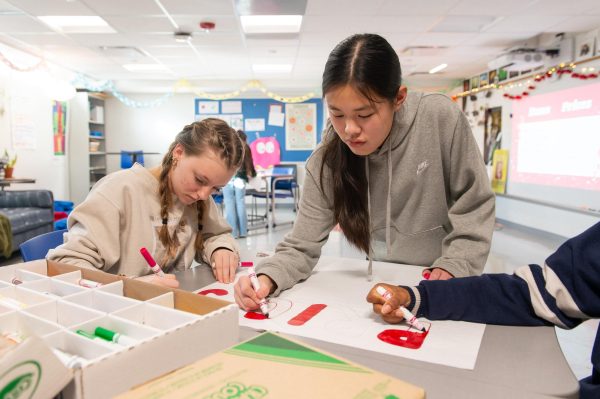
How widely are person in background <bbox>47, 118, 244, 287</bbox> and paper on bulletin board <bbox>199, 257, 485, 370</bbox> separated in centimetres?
24

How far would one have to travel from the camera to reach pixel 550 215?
5094mm

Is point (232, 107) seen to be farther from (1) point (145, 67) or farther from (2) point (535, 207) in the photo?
(2) point (535, 207)

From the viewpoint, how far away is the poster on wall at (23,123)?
5.57 metres

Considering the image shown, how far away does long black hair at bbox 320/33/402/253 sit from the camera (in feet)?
3.11

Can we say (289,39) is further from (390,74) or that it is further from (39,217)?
(390,74)

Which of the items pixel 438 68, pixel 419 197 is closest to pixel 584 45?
pixel 438 68

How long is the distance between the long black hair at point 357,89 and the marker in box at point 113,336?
64cm

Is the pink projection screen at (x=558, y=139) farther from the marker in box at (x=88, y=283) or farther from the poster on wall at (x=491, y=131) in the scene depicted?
the marker in box at (x=88, y=283)

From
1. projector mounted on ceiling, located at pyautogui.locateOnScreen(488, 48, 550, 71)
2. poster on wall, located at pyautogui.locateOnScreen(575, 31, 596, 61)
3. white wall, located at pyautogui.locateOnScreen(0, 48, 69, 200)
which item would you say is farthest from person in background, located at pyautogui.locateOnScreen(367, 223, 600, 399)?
white wall, located at pyautogui.locateOnScreen(0, 48, 69, 200)

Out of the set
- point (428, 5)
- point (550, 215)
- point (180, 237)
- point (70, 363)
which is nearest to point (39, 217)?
point (180, 237)

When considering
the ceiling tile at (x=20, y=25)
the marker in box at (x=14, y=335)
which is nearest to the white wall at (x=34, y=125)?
the ceiling tile at (x=20, y=25)

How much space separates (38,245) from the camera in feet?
4.59

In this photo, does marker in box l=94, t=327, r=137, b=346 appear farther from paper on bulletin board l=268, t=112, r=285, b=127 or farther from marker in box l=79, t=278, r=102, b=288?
paper on bulletin board l=268, t=112, r=285, b=127

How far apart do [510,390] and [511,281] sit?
31 cm
